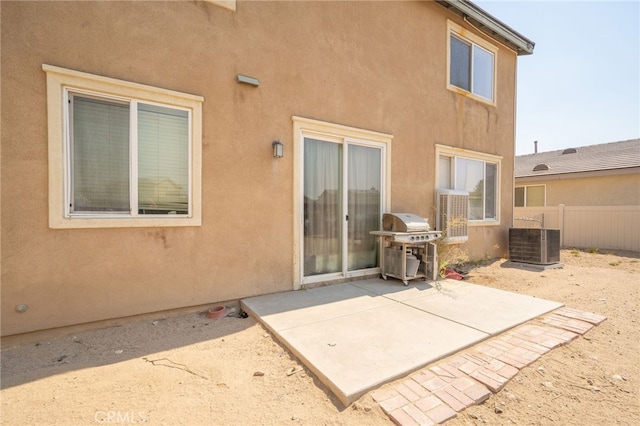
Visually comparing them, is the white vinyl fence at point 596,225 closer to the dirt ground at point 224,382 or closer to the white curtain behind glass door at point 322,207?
the white curtain behind glass door at point 322,207

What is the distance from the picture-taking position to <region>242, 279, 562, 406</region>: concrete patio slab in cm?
242

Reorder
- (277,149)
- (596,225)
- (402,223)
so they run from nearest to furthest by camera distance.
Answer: (277,149), (402,223), (596,225)

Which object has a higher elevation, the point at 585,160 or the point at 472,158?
the point at 585,160

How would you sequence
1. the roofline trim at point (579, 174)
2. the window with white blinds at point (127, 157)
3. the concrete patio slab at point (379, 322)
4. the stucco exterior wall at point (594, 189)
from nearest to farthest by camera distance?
the concrete patio slab at point (379, 322) < the window with white blinds at point (127, 157) < the roofline trim at point (579, 174) < the stucco exterior wall at point (594, 189)

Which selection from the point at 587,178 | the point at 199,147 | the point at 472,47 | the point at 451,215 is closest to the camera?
the point at 199,147

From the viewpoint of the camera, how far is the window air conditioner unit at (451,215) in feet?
20.4

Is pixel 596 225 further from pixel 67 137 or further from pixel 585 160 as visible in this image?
pixel 67 137

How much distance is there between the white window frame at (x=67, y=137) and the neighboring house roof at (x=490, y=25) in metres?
6.22

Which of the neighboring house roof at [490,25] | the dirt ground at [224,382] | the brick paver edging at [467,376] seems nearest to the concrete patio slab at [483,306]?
the brick paver edging at [467,376]

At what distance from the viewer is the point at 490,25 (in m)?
7.10

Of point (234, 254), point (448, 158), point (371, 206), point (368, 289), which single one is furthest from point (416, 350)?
point (448, 158)

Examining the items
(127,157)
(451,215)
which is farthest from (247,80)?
(451,215)

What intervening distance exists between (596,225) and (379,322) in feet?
36.8

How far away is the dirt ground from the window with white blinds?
1492 mm
